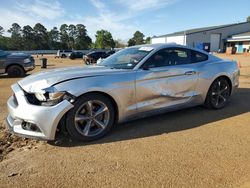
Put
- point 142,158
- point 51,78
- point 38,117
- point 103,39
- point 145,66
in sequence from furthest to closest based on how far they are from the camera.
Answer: point 103,39 < point 145,66 < point 51,78 < point 38,117 < point 142,158

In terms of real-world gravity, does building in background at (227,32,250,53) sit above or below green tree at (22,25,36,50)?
below

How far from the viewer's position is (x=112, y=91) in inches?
158

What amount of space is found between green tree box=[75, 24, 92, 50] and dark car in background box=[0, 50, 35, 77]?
92880 millimetres

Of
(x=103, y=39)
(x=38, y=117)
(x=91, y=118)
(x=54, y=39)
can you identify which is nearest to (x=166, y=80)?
(x=91, y=118)

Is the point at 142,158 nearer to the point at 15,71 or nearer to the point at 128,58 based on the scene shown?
the point at 128,58

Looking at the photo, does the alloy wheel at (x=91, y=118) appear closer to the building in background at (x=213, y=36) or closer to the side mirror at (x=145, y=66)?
the side mirror at (x=145, y=66)

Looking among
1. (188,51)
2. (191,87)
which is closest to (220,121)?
(191,87)

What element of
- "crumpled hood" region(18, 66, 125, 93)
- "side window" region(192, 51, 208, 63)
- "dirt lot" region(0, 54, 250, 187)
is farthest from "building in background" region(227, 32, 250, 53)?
"crumpled hood" region(18, 66, 125, 93)

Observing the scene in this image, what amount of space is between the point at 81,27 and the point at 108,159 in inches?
4494

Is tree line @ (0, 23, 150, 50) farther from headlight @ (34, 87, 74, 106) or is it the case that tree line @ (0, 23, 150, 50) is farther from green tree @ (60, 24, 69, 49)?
headlight @ (34, 87, 74, 106)

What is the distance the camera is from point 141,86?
4.30m

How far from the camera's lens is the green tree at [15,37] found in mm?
97200

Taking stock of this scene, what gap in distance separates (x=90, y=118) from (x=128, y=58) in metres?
1.51

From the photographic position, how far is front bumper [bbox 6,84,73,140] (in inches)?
139
